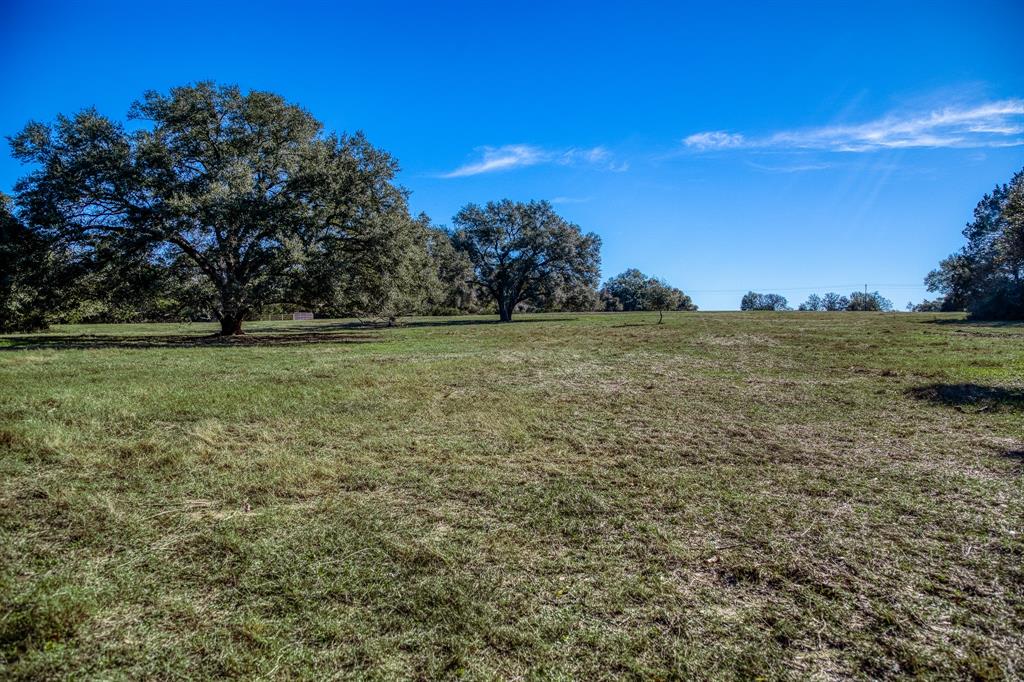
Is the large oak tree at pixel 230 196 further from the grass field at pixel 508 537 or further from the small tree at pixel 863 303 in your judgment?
the small tree at pixel 863 303

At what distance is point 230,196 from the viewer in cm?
2123

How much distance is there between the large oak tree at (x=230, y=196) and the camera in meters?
21.0

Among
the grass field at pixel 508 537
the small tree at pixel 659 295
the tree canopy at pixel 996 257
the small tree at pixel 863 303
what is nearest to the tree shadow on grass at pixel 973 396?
the grass field at pixel 508 537

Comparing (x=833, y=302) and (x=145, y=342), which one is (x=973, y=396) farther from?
(x=833, y=302)

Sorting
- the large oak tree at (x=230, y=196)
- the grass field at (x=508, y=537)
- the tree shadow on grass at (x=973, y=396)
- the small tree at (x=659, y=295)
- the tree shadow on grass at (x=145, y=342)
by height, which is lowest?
the grass field at (x=508, y=537)

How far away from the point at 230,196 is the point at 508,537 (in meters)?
22.4

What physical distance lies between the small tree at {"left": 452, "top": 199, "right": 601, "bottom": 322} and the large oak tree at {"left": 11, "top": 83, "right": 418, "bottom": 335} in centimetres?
2352

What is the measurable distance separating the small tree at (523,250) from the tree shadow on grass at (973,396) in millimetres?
38970

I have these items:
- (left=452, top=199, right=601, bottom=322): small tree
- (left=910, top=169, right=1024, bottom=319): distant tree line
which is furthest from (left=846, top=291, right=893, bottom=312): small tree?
(left=452, top=199, right=601, bottom=322): small tree

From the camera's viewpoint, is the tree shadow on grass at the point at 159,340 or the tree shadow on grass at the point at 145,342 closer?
the tree shadow on grass at the point at 145,342

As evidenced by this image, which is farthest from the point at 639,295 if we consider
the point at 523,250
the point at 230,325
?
the point at 230,325

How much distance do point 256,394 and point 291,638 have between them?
7376 mm

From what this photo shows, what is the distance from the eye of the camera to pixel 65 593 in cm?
312

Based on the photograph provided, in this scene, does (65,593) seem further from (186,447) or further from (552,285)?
(552,285)
